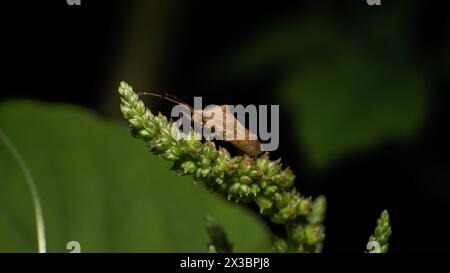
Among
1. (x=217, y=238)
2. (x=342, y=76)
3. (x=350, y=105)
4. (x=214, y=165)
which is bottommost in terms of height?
(x=217, y=238)

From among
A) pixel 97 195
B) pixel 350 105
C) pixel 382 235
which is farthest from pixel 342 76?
pixel 382 235

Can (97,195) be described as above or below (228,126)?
below

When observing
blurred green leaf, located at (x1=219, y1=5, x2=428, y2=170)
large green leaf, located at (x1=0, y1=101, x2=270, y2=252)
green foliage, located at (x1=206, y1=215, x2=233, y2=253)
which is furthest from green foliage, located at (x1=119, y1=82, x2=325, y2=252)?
blurred green leaf, located at (x1=219, y1=5, x2=428, y2=170)

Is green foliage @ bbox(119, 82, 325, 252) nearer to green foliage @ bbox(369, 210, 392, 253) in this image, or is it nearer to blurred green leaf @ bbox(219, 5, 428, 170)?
green foliage @ bbox(369, 210, 392, 253)

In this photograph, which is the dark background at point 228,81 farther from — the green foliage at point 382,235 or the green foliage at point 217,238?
the green foliage at point 382,235

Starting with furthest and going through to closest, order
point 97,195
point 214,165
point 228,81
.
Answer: point 228,81 → point 97,195 → point 214,165

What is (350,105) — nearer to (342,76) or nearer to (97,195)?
(342,76)
